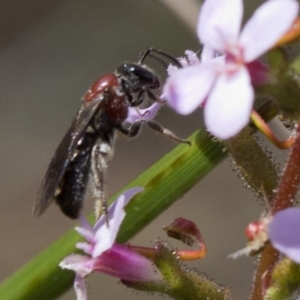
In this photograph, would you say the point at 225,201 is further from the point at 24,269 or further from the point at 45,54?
the point at 24,269

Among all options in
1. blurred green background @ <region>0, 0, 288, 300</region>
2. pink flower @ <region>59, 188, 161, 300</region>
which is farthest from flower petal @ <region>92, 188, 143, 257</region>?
blurred green background @ <region>0, 0, 288, 300</region>

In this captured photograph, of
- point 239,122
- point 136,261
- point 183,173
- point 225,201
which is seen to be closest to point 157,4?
point 225,201

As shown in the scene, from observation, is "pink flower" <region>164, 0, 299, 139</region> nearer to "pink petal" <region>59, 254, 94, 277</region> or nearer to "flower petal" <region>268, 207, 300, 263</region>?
"flower petal" <region>268, 207, 300, 263</region>

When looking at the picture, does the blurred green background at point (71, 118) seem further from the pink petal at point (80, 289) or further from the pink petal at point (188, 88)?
the pink petal at point (188, 88)

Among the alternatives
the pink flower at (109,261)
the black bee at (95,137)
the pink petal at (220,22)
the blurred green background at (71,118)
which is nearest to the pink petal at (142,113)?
the black bee at (95,137)

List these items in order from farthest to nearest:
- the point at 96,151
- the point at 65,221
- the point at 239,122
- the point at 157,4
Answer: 1. the point at 157,4
2. the point at 65,221
3. the point at 96,151
4. the point at 239,122
